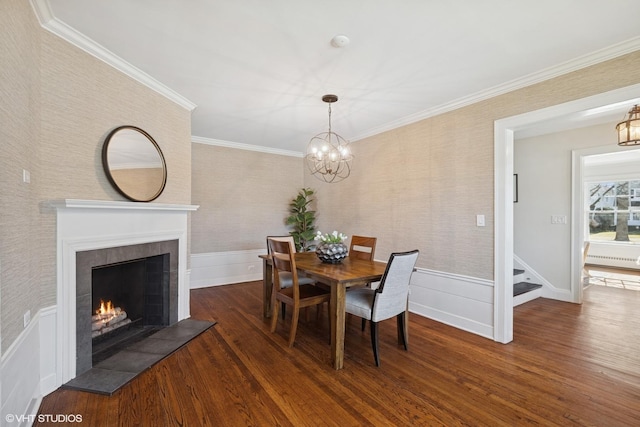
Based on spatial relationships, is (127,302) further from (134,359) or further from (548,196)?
(548,196)

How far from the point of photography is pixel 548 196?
4.35m

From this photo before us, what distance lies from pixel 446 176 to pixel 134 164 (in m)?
3.30

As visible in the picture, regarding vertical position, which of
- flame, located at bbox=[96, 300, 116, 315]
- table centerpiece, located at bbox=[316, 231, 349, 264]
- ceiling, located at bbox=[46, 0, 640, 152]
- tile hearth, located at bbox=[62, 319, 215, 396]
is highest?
ceiling, located at bbox=[46, 0, 640, 152]

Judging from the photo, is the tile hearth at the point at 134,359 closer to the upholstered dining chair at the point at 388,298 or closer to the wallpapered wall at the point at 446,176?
the upholstered dining chair at the point at 388,298

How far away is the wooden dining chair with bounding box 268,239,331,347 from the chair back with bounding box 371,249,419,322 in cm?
65

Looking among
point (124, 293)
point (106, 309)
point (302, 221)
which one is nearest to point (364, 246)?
point (302, 221)

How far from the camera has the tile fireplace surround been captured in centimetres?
200

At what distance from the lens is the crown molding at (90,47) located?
6.01 feet

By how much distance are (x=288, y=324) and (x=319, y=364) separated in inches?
37.2

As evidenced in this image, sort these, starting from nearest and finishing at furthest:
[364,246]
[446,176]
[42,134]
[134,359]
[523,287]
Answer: [42,134] < [134,359] < [446,176] < [364,246] < [523,287]

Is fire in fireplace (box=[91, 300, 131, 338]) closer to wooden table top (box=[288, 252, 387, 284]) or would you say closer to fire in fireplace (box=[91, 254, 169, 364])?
fire in fireplace (box=[91, 254, 169, 364])

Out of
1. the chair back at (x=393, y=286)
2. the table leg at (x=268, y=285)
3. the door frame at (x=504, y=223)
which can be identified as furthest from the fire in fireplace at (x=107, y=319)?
the door frame at (x=504, y=223)

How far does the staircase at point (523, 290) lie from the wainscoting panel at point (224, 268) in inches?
163

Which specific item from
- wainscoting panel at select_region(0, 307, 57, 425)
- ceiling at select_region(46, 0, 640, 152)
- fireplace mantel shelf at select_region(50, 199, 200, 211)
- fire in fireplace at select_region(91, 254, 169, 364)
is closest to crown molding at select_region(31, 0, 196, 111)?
ceiling at select_region(46, 0, 640, 152)
